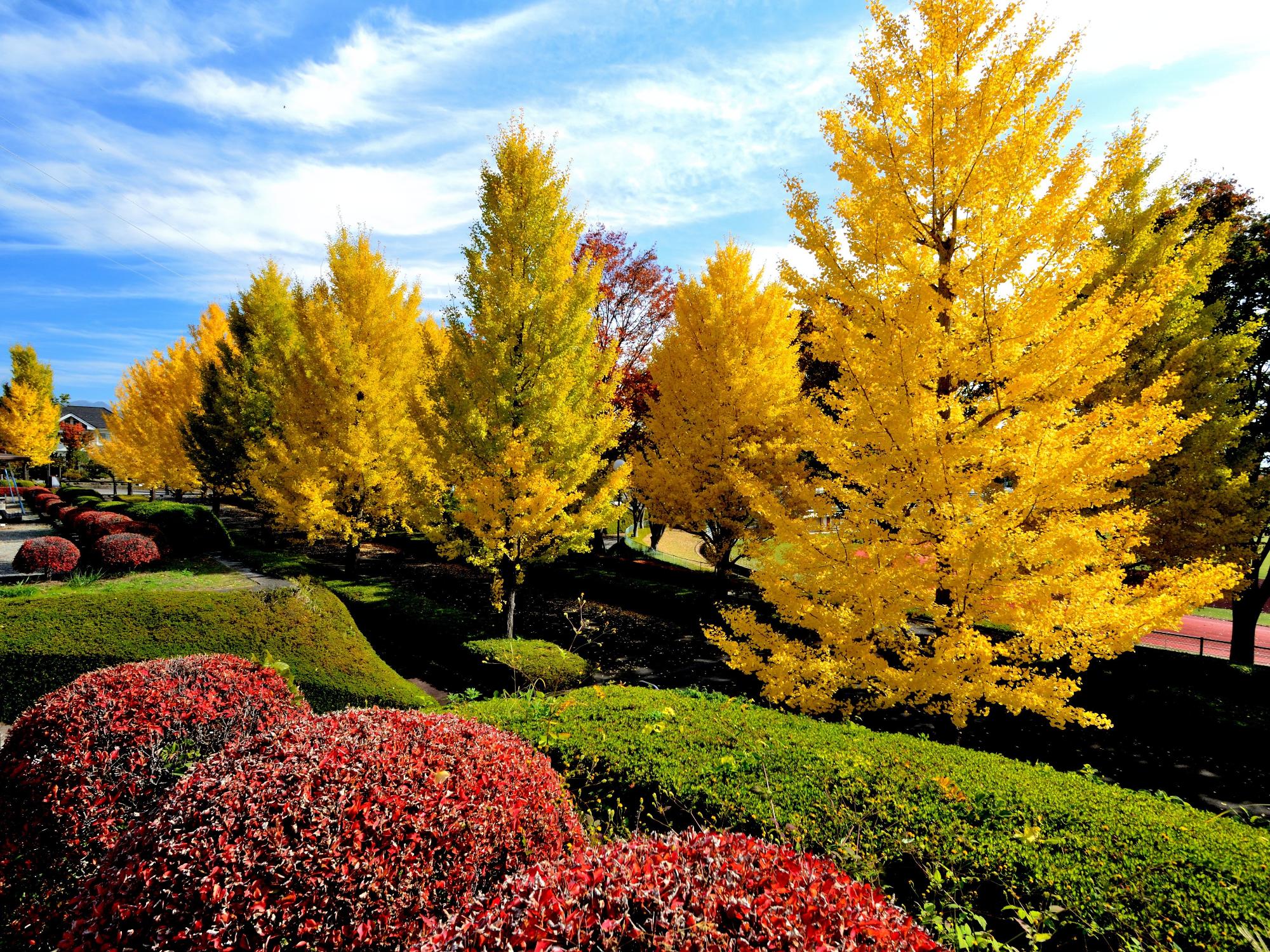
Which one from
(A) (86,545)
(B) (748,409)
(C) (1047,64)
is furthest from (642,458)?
(A) (86,545)

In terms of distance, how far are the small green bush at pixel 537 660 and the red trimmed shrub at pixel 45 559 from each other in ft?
38.1

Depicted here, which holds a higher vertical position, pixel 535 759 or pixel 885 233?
pixel 885 233

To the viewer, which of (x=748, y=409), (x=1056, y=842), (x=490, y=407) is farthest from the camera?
(x=748, y=409)

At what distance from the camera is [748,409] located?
42.5 ft

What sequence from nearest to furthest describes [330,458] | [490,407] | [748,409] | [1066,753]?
[1066,753]
[490,407]
[748,409]
[330,458]

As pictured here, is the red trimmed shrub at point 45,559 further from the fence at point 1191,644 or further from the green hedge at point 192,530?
the fence at point 1191,644

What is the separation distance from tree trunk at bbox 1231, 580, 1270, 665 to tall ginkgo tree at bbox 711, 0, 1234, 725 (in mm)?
7661

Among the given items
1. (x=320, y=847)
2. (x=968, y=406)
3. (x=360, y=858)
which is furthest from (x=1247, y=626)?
(x=320, y=847)

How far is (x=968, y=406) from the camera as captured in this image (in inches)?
251

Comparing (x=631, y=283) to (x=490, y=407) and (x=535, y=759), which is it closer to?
(x=490, y=407)

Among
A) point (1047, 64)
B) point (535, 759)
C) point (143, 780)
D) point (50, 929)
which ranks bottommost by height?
point (50, 929)

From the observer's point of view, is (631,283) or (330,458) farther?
(631,283)

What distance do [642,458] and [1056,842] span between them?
40.0 feet

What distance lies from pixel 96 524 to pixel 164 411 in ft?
41.3
